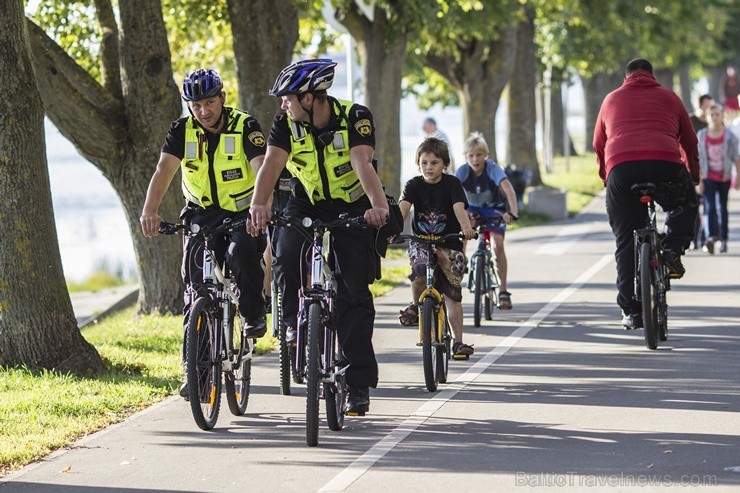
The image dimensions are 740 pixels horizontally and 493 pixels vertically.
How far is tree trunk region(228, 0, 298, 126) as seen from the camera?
1770cm

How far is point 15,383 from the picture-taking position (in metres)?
10.4

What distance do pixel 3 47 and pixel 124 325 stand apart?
16.5ft

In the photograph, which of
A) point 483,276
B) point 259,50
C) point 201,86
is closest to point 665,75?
point 259,50

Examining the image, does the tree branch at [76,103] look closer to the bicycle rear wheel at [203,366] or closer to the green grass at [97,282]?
the bicycle rear wheel at [203,366]

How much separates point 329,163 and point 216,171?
2.66ft

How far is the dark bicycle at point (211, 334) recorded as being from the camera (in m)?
8.40

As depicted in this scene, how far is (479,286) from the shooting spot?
1345 cm

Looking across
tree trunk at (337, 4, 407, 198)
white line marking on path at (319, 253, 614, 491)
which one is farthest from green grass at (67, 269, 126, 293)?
white line marking on path at (319, 253, 614, 491)

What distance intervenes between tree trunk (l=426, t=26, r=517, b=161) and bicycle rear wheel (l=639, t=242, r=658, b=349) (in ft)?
68.4

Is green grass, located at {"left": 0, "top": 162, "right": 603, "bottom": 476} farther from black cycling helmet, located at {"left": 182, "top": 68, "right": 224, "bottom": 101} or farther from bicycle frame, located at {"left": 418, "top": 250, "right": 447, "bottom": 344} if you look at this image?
black cycling helmet, located at {"left": 182, "top": 68, "right": 224, "bottom": 101}

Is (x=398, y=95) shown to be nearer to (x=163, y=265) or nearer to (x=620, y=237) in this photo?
(x=163, y=265)

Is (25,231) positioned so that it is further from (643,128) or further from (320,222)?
(643,128)

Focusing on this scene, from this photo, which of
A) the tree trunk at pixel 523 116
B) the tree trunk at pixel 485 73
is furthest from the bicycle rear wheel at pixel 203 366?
the tree trunk at pixel 523 116

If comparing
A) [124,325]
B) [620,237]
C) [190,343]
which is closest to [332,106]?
[190,343]
